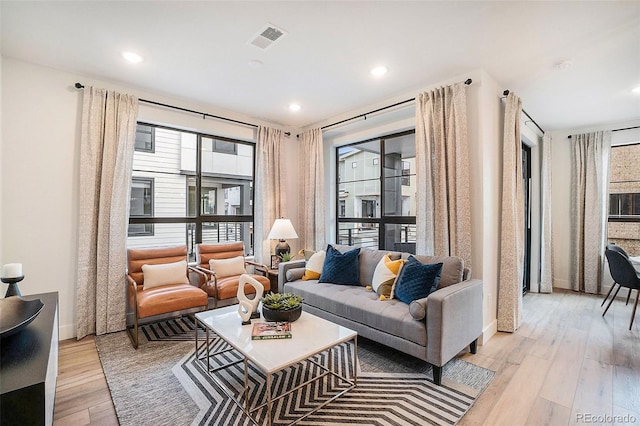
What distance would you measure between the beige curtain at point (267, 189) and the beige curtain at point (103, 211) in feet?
5.57

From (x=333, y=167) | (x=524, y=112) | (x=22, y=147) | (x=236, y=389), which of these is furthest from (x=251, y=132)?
(x=524, y=112)

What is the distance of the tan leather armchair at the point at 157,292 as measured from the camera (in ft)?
9.17

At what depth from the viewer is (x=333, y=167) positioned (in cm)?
496

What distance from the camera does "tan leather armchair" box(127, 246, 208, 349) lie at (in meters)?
2.79

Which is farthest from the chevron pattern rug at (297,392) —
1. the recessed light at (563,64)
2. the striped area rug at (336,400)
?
the recessed light at (563,64)

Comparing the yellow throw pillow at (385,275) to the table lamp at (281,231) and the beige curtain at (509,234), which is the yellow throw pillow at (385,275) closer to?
the beige curtain at (509,234)

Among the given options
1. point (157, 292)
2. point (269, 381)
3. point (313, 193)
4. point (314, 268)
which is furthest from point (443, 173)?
point (157, 292)

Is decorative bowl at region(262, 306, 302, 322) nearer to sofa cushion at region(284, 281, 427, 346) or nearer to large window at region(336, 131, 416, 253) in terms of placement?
sofa cushion at region(284, 281, 427, 346)

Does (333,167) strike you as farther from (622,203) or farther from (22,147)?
(622,203)

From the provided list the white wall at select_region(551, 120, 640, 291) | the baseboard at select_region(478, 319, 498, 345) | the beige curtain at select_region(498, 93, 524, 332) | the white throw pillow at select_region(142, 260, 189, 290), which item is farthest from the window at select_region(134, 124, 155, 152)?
the white wall at select_region(551, 120, 640, 291)

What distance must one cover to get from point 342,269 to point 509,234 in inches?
71.7

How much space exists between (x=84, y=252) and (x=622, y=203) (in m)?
7.33

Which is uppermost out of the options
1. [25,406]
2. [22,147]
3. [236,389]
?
[22,147]

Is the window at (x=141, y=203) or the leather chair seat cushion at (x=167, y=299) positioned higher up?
the window at (x=141, y=203)
